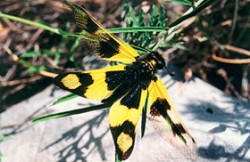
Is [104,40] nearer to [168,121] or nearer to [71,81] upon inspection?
[71,81]

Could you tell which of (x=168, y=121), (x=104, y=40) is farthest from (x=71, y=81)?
(x=168, y=121)

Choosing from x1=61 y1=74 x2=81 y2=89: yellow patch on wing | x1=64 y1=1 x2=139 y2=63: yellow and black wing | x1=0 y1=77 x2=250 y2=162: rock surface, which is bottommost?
x1=0 y1=77 x2=250 y2=162: rock surface

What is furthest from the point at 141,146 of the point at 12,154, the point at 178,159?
the point at 12,154

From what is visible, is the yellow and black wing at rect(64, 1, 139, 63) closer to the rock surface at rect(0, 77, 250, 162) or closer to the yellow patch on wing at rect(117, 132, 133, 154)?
the yellow patch on wing at rect(117, 132, 133, 154)

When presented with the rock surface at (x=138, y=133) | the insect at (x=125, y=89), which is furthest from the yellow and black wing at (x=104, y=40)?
the rock surface at (x=138, y=133)

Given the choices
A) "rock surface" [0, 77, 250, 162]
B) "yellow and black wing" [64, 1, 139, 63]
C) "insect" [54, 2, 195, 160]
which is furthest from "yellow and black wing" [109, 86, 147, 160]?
"rock surface" [0, 77, 250, 162]

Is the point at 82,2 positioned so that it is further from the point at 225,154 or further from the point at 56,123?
the point at 225,154

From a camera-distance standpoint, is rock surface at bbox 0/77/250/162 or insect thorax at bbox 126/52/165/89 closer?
insect thorax at bbox 126/52/165/89
